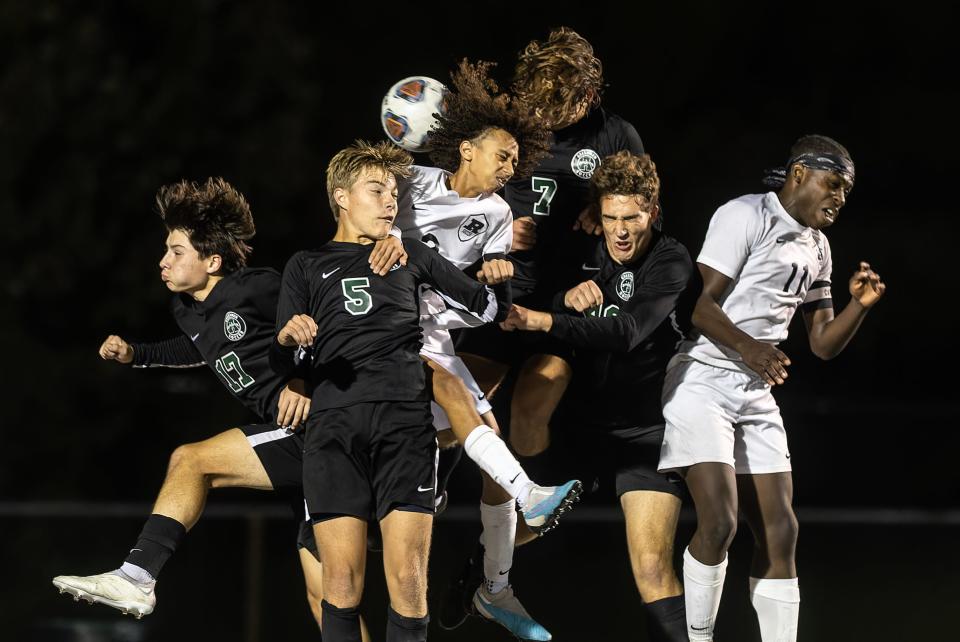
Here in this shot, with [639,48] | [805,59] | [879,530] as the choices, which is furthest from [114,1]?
[879,530]

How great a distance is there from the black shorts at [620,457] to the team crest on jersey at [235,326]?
1.18 m

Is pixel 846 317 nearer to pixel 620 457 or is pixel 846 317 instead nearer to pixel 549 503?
pixel 620 457

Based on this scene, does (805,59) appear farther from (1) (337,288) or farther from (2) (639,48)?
(1) (337,288)

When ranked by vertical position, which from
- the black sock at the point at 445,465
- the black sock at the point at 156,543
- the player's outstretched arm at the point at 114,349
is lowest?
the black sock at the point at 156,543

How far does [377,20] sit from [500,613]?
34.0 feet

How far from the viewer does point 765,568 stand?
399 centimetres

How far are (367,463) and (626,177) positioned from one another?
4.10 ft

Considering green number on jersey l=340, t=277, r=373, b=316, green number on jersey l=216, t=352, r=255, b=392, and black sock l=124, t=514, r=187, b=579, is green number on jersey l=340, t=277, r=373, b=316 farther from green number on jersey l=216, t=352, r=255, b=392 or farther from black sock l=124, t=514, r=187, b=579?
black sock l=124, t=514, r=187, b=579

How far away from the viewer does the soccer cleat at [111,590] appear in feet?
11.6

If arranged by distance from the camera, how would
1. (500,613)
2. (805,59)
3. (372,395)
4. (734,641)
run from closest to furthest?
(372,395)
(500,613)
(734,641)
(805,59)

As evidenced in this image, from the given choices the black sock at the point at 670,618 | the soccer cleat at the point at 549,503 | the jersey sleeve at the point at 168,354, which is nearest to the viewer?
the soccer cleat at the point at 549,503

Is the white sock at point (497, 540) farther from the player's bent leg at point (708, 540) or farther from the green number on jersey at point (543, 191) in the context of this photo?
the green number on jersey at point (543, 191)

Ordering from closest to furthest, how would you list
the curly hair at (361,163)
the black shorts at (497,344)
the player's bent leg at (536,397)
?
the curly hair at (361,163) → the player's bent leg at (536,397) → the black shorts at (497,344)

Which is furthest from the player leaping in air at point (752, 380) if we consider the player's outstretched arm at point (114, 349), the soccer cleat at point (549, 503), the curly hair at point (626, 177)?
the player's outstretched arm at point (114, 349)
